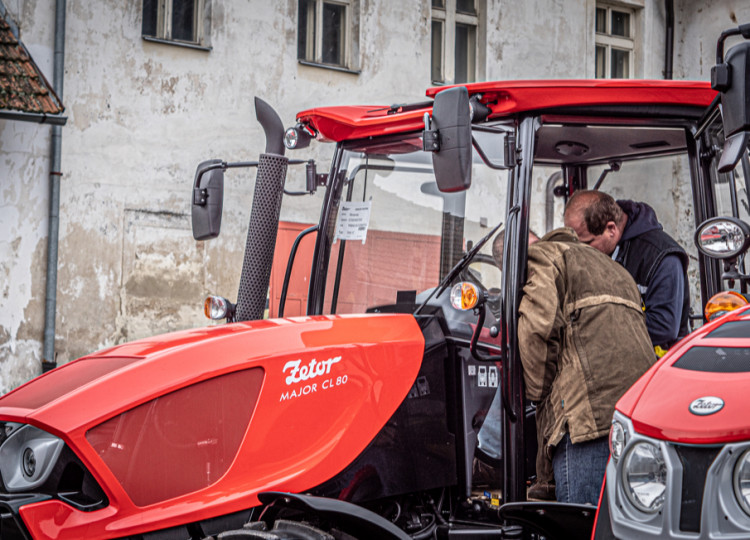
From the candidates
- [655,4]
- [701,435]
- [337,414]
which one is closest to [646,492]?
[701,435]

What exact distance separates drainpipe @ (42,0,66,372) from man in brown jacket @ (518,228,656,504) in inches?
382

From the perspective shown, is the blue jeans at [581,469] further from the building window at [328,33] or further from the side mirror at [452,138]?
the building window at [328,33]

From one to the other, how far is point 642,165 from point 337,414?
2.14 metres

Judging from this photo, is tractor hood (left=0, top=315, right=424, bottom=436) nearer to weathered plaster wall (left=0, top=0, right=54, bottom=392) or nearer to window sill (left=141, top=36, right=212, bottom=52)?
weathered plaster wall (left=0, top=0, right=54, bottom=392)

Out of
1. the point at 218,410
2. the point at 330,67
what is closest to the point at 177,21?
the point at 330,67

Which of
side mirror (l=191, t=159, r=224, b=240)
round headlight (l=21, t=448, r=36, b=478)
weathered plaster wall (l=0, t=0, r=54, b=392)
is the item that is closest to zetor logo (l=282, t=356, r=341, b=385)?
round headlight (l=21, t=448, r=36, b=478)

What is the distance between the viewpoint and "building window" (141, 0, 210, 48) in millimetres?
13344

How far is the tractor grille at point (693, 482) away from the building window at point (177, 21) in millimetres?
12067

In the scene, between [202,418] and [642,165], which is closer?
[202,418]

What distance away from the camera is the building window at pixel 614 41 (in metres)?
17.7

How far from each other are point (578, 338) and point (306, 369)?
1.01 metres

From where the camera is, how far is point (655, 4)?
17.8 m

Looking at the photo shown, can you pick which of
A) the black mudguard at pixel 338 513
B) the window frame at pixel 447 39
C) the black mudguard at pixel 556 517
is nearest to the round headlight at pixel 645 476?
the black mudguard at pixel 556 517

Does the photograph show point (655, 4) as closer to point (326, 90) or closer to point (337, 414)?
point (326, 90)
